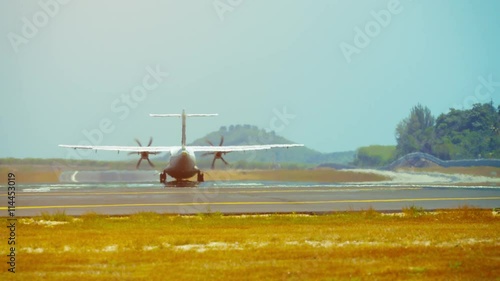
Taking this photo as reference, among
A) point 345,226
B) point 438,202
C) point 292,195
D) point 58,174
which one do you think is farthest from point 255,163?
point 345,226

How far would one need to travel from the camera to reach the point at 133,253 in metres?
20.0

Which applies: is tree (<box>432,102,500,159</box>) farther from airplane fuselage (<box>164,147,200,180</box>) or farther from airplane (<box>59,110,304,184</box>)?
airplane fuselage (<box>164,147,200,180</box>)

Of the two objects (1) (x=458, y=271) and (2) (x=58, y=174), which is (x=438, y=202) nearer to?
(1) (x=458, y=271)

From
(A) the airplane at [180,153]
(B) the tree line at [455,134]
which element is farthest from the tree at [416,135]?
(A) the airplane at [180,153]

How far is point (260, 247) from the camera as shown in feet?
69.8

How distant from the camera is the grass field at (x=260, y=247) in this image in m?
16.8

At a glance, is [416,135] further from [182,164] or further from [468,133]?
[182,164]

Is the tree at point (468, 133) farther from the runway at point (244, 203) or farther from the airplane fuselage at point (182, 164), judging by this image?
the runway at point (244, 203)

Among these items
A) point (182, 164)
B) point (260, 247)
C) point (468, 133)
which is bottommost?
point (260, 247)

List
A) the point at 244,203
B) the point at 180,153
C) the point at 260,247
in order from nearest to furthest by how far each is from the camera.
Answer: the point at 260,247, the point at 244,203, the point at 180,153

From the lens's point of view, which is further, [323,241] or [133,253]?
[323,241]

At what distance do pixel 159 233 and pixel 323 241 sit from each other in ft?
20.5

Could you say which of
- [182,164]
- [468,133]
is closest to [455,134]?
[468,133]

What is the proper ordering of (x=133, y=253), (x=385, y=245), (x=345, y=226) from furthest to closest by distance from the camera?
1. (x=345, y=226)
2. (x=385, y=245)
3. (x=133, y=253)
